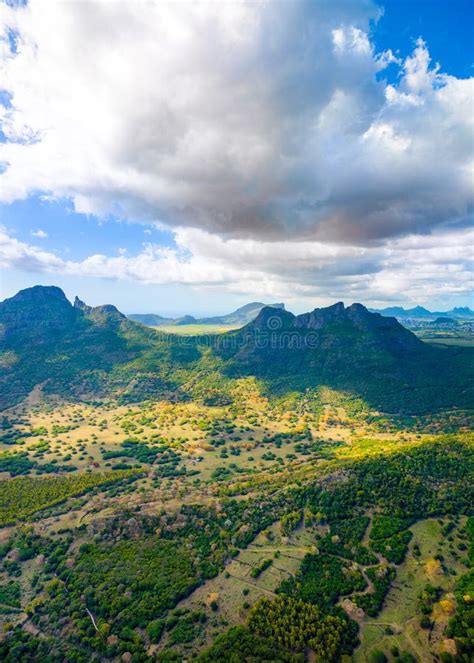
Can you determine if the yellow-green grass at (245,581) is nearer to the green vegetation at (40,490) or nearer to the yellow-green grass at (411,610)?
the yellow-green grass at (411,610)

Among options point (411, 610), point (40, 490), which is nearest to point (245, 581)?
point (411, 610)

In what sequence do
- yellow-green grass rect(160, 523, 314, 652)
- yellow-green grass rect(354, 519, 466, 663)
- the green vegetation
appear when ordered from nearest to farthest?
yellow-green grass rect(354, 519, 466, 663)
yellow-green grass rect(160, 523, 314, 652)
the green vegetation

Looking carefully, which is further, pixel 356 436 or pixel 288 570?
pixel 356 436

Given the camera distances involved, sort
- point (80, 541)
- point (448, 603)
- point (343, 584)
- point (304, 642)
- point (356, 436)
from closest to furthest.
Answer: point (304, 642)
point (448, 603)
point (343, 584)
point (80, 541)
point (356, 436)

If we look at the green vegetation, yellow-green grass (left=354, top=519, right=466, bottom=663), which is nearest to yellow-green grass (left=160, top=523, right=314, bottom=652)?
yellow-green grass (left=354, top=519, right=466, bottom=663)

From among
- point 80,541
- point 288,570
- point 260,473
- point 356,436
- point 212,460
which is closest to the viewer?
point 288,570

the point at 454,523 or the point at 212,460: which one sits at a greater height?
the point at 454,523

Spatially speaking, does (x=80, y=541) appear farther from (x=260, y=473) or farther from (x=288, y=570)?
(x=260, y=473)

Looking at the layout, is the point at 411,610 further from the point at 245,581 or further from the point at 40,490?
A: the point at 40,490

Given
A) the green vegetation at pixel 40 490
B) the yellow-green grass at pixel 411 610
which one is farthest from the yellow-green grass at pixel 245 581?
the green vegetation at pixel 40 490

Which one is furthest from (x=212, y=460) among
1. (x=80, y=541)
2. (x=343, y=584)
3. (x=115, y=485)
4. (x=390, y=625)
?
(x=390, y=625)

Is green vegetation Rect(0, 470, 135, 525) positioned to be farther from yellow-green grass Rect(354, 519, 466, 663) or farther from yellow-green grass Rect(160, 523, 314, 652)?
yellow-green grass Rect(354, 519, 466, 663)
